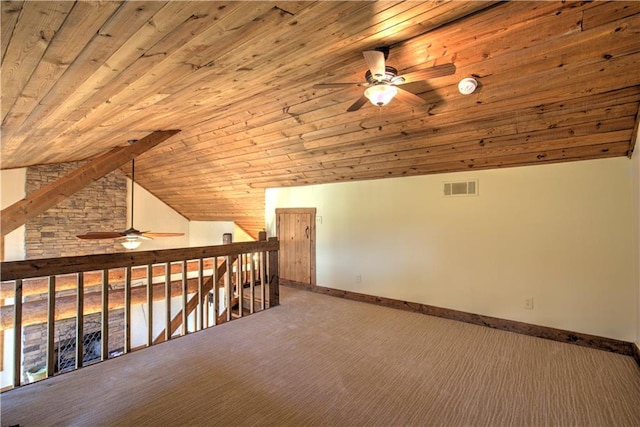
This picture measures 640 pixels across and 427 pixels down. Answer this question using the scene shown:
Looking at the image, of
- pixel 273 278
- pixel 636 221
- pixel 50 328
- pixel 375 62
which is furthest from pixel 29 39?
pixel 636 221

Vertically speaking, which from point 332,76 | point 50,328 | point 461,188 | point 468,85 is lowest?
point 50,328

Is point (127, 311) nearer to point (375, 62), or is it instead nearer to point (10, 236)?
point (375, 62)

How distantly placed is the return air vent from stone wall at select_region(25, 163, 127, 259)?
746 cm

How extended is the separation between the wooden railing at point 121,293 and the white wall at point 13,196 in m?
1.04

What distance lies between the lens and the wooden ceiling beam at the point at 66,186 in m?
3.84

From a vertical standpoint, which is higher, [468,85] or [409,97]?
[468,85]

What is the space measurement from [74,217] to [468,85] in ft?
27.0

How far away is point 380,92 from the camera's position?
230 centimetres

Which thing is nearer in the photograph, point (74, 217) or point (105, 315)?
point (105, 315)

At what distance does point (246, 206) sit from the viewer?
23.5 ft

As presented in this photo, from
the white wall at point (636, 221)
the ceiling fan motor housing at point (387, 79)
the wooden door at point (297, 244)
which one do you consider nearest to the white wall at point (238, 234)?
the wooden door at point (297, 244)

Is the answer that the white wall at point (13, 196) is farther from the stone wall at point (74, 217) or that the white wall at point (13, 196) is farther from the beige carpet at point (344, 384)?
the beige carpet at point (344, 384)

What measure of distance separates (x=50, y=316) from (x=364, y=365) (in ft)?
8.55

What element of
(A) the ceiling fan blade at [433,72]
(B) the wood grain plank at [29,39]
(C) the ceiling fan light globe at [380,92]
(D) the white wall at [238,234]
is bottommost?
(D) the white wall at [238,234]
